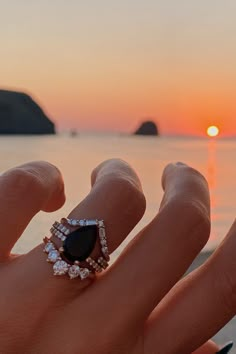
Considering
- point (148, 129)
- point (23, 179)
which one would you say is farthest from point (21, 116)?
point (23, 179)

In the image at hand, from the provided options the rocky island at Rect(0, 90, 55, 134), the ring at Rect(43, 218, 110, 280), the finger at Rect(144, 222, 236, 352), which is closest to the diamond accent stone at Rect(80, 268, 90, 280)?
the ring at Rect(43, 218, 110, 280)

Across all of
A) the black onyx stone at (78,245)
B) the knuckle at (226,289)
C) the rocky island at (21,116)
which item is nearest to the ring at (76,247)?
the black onyx stone at (78,245)

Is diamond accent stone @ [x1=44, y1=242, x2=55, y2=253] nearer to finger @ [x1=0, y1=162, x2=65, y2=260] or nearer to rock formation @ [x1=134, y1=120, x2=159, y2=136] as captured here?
finger @ [x1=0, y1=162, x2=65, y2=260]

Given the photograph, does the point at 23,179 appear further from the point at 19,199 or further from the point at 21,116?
the point at 21,116

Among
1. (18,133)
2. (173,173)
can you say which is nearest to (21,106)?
(18,133)

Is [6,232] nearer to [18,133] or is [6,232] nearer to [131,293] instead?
[131,293]

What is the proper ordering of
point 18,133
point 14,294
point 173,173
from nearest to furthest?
point 14,294
point 173,173
point 18,133
